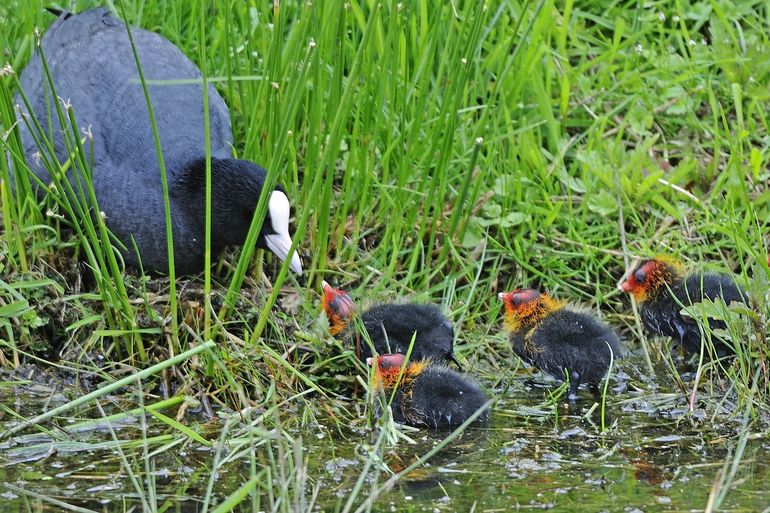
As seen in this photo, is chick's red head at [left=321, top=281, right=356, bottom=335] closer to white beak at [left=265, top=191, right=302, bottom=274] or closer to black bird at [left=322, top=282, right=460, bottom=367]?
black bird at [left=322, top=282, right=460, bottom=367]

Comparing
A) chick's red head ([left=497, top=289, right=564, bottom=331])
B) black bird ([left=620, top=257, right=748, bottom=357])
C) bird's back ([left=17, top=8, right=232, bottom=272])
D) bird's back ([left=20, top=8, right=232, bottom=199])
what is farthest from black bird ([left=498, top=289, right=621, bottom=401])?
bird's back ([left=20, top=8, right=232, bottom=199])

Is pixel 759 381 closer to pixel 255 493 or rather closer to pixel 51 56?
pixel 255 493

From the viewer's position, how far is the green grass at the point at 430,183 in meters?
4.20

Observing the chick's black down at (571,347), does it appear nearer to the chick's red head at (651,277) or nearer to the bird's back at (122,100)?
the chick's red head at (651,277)

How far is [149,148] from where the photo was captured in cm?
492

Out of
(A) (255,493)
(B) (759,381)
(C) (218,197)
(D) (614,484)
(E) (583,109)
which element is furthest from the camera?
(E) (583,109)

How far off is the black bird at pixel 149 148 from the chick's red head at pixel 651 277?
4.19ft

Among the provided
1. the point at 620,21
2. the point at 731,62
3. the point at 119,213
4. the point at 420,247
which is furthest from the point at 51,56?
the point at 731,62

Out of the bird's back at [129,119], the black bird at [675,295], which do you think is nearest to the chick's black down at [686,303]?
the black bird at [675,295]

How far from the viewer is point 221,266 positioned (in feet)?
16.1

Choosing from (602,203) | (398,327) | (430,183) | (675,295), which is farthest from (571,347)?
(602,203)

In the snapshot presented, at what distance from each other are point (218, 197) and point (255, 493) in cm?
202

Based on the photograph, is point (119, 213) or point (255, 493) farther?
point (119, 213)

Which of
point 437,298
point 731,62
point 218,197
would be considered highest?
point 731,62
